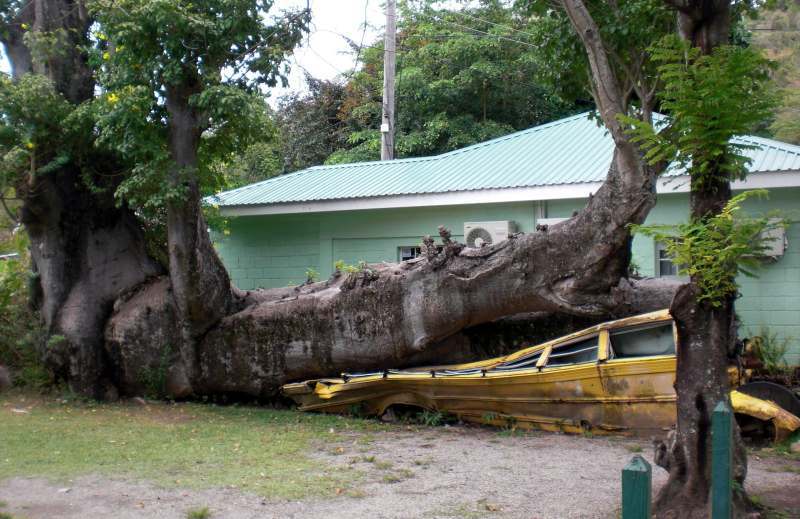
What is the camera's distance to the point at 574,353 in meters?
9.73

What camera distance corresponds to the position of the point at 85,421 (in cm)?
1077

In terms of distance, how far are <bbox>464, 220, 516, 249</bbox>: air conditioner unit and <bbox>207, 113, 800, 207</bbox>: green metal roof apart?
0.67 meters

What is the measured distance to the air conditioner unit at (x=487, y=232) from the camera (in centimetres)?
1380

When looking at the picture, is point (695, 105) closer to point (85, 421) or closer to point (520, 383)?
point (520, 383)

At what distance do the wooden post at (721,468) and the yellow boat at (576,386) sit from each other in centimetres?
469

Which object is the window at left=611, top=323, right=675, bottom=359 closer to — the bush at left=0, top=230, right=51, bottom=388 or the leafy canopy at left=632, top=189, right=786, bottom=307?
the leafy canopy at left=632, top=189, right=786, bottom=307

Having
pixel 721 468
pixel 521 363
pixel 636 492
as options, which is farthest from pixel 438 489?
pixel 636 492

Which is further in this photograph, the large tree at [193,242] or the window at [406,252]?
the window at [406,252]

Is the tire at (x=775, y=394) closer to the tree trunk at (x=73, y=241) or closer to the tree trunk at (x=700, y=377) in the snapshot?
the tree trunk at (x=700, y=377)

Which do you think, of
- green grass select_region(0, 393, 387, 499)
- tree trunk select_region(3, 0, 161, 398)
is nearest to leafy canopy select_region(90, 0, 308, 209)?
tree trunk select_region(3, 0, 161, 398)

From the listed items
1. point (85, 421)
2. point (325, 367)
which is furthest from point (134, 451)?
point (325, 367)

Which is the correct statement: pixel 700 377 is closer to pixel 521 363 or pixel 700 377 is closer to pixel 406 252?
pixel 521 363

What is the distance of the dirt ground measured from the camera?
6590mm

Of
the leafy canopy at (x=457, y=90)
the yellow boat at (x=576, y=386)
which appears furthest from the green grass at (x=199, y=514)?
the leafy canopy at (x=457, y=90)
